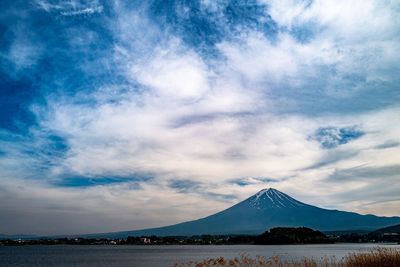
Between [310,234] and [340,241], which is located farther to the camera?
[340,241]

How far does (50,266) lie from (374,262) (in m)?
37.0

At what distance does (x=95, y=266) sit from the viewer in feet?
139

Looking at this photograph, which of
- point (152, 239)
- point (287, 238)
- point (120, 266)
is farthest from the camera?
point (152, 239)

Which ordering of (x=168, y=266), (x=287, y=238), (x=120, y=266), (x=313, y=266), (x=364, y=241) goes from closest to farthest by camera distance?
(x=313, y=266), (x=168, y=266), (x=120, y=266), (x=287, y=238), (x=364, y=241)

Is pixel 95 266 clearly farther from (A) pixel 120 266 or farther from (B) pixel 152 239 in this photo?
(B) pixel 152 239

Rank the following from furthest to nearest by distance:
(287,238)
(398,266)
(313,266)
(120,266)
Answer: (287,238), (120,266), (313,266), (398,266)

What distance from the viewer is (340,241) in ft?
440

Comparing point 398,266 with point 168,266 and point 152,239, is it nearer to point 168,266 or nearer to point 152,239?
point 168,266

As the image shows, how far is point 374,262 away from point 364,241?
123 m

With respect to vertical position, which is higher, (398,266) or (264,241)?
(264,241)

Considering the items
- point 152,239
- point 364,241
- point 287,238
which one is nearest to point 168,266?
point 287,238

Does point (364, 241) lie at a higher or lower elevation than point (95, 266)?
higher

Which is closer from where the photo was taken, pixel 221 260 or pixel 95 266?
pixel 221 260

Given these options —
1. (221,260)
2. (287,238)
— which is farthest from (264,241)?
(221,260)
